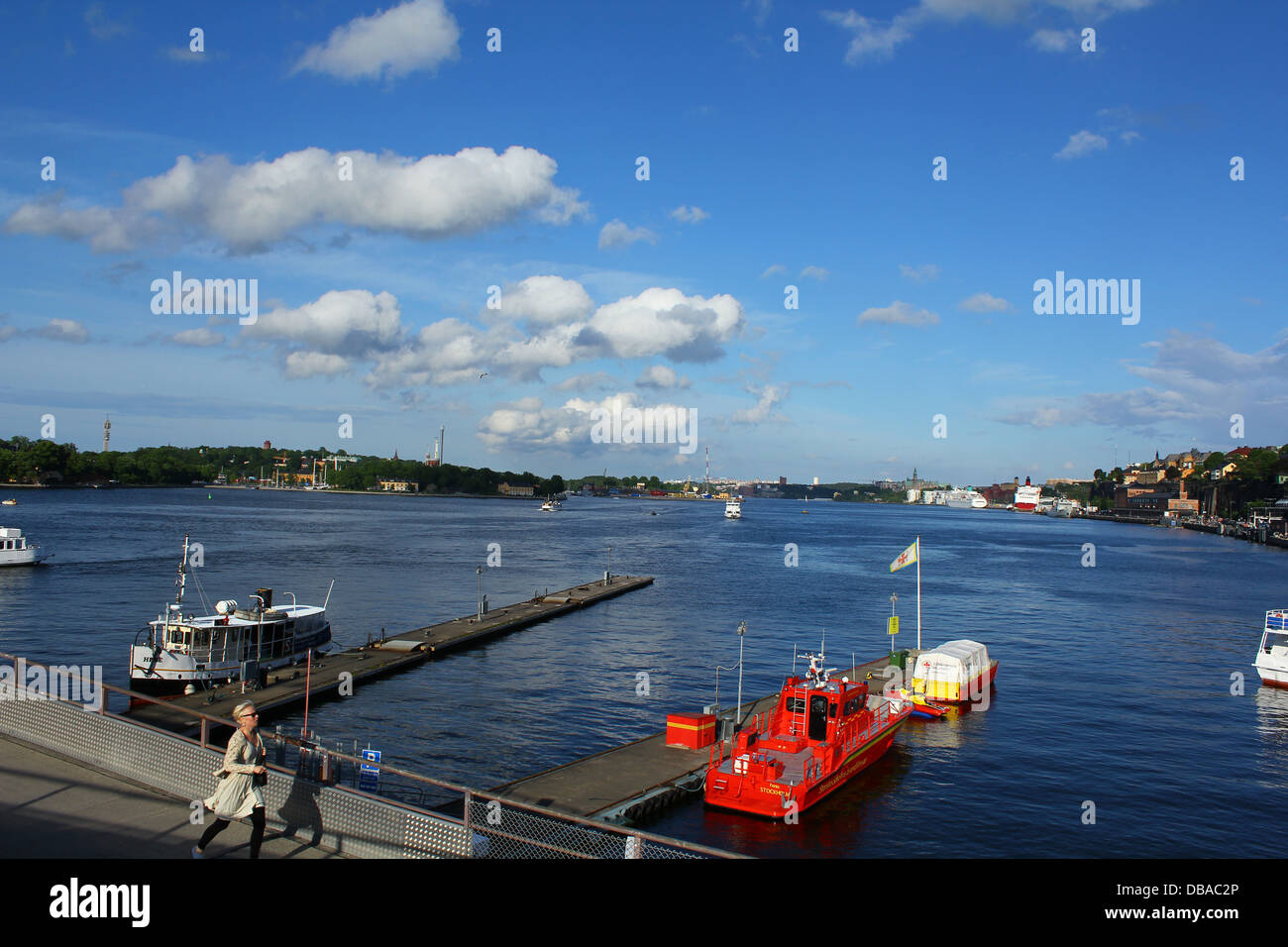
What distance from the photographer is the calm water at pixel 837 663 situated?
1134 inches

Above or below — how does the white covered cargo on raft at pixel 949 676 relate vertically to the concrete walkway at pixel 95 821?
below

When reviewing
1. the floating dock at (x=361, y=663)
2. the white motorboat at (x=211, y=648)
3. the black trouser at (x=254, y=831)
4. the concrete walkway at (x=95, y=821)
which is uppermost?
the black trouser at (x=254, y=831)

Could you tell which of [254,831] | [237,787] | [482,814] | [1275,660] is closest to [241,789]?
[237,787]

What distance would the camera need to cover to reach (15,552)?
274 feet

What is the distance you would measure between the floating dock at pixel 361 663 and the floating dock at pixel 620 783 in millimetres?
10087

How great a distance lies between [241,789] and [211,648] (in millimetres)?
32902

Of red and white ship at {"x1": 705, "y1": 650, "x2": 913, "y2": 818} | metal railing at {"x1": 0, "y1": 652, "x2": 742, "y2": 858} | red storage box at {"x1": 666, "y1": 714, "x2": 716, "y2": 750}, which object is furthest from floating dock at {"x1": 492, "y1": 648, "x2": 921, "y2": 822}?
metal railing at {"x1": 0, "y1": 652, "x2": 742, "y2": 858}

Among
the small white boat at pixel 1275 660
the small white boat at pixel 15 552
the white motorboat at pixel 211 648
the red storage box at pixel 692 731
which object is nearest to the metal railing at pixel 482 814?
the white motorboat at pixel 211 648

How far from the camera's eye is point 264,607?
4347 cm

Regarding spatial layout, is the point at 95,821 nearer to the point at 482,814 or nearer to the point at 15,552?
the point at 482,814

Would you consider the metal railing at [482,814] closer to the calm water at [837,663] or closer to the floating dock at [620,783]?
the floating dock at [620,783]
